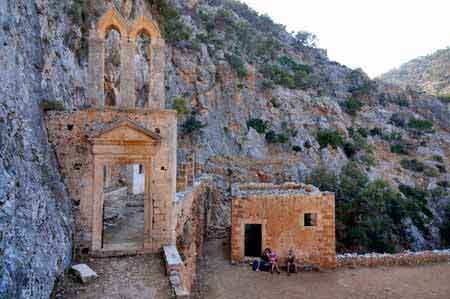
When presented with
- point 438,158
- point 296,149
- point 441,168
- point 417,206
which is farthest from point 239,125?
point 438,158

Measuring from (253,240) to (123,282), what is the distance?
9.69m

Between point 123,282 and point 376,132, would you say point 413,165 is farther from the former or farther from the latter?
point 123,282

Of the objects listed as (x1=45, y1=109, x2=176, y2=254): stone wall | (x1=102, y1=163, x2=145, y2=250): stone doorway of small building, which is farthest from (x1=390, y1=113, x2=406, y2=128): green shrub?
(x1=45, y1=109, x2=176, y2=254): stone wall

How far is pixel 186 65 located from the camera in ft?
106

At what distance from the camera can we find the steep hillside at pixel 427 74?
6036cm

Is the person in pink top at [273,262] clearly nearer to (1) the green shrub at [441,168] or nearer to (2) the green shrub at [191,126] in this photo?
(2) the green shrub at [191,126]

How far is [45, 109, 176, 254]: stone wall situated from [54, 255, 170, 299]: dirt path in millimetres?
807

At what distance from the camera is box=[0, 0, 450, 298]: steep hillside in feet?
22.1

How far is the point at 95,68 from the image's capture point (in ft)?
28.6

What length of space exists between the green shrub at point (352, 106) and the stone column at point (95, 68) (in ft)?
126

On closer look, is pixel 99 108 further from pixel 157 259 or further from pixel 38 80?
pixel 157 259

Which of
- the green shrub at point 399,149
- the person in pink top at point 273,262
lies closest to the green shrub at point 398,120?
the green shrub at point 399,149

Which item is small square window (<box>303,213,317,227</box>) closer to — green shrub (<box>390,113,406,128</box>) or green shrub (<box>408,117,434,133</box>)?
green shrub (<box>390,113,406,128</box>)

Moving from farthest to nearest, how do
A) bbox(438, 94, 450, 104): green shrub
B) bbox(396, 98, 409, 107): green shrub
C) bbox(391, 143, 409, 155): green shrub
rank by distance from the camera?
bbox(438, 94, 450, 104): green shrub
bbox(396, 98, 409, 107): green shrub
bbox(391, 143, 409, 155): green shrub
